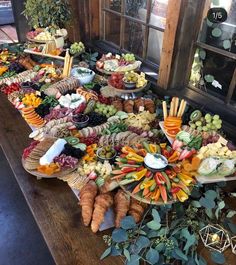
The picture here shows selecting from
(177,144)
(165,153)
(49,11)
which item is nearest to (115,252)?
(165,153)

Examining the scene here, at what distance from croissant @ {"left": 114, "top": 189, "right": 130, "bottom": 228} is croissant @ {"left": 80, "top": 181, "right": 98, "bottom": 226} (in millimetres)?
97

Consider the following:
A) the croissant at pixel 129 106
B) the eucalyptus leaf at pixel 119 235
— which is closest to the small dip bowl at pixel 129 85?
the croissant at pixel 129 106

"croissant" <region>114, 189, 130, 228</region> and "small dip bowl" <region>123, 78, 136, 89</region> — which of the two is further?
"small dip bowl" <region>123, 78, 136, 89</region>

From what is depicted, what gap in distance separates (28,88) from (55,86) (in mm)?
204

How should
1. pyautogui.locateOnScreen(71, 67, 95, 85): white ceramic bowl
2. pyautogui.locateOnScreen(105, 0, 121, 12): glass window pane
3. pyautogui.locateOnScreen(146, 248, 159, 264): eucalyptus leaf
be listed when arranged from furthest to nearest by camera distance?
pyautogui.locateOnScreen(105, 0, 121, 12): glass window pane, pyautogui.locateOnScreen(71, 67, 95, 85): white ceramic bowl, pyautogui.locateOnScreen(146, 248, 159, 264): eucalyptus leaf

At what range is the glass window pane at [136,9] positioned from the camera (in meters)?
1.96

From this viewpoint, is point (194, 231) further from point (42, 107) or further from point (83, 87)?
point (83, 87)

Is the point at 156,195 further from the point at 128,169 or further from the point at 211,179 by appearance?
the point at 211,179

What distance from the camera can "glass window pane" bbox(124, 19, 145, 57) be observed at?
2068mm

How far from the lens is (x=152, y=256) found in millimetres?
909

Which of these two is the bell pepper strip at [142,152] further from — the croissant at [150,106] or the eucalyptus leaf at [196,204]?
the croissant at [150,106]

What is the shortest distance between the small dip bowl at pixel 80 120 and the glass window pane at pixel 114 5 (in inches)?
43.2

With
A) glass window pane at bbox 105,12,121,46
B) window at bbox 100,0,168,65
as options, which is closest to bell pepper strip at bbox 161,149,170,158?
window at bbox 100,0,168,65

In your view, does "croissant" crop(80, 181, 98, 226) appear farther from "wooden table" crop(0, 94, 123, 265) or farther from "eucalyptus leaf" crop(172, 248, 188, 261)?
"eucalyptus leaf" crop(172, 248, 188, 261)
